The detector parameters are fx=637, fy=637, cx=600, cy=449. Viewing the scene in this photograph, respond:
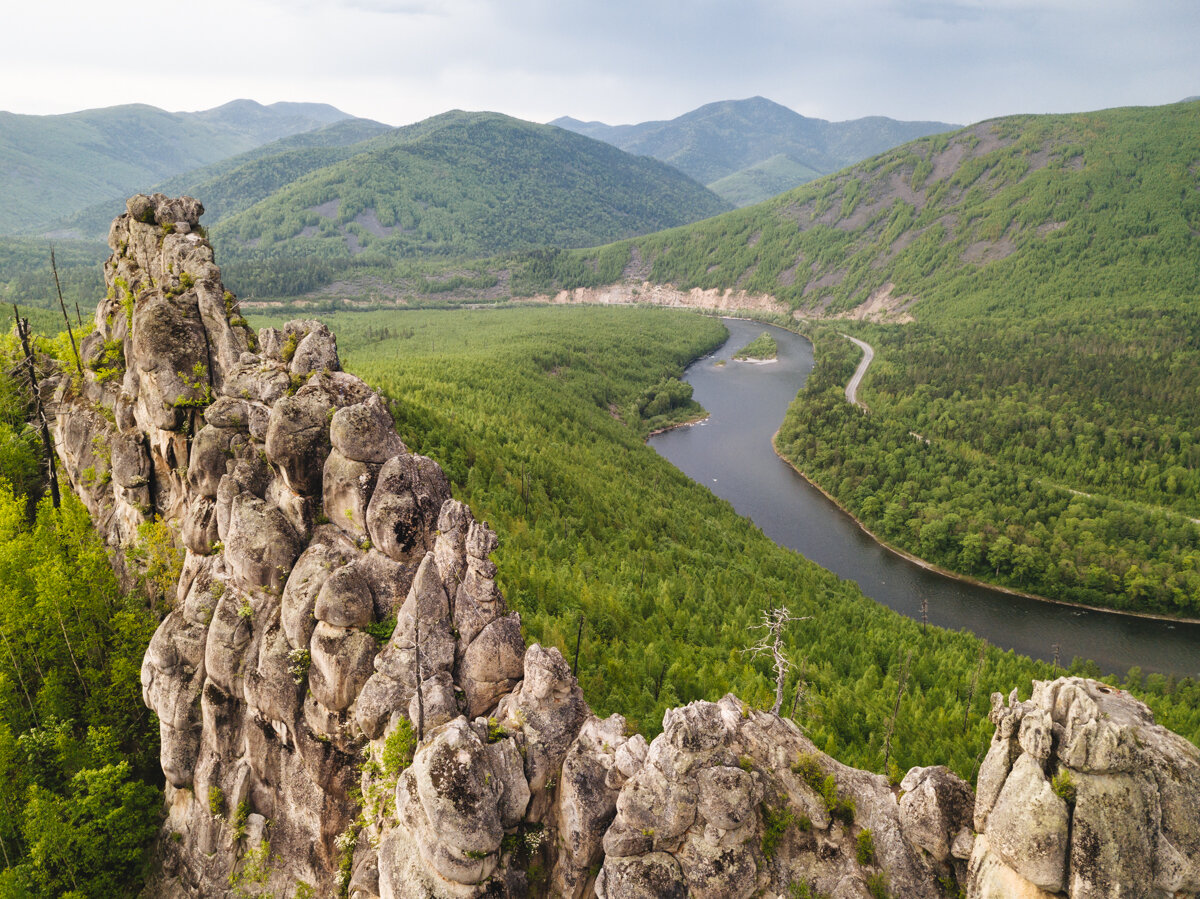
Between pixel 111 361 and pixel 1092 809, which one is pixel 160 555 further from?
pixel 1092 809

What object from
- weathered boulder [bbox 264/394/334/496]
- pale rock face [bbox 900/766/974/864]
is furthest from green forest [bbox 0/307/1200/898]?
pale rock face [bbox 900/766/974/864]

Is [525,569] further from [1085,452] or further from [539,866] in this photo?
[1085,452]

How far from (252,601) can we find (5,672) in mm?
14833

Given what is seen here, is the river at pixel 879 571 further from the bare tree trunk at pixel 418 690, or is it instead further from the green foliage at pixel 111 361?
the green foliage at pixel 111 361

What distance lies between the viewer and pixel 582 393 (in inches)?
4990

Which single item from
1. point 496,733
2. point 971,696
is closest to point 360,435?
point 496,733

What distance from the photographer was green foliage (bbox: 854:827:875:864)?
1591 centimetres

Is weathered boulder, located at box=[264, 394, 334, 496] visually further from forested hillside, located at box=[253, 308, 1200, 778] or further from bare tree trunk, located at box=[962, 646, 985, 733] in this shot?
bare tree trunk, located at box=[962, 646, 985, 733]

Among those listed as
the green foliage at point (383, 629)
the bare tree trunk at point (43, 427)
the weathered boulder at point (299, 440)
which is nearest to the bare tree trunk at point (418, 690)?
the green foliage at point (383, 629)

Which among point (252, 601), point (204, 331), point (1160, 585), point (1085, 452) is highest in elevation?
point (204, 331)

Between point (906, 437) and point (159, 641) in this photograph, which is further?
point (906, 437)

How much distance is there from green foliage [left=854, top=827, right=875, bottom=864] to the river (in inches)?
2410

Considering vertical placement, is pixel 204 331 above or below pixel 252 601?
above

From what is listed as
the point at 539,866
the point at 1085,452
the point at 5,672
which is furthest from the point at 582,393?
the point at 539,866
